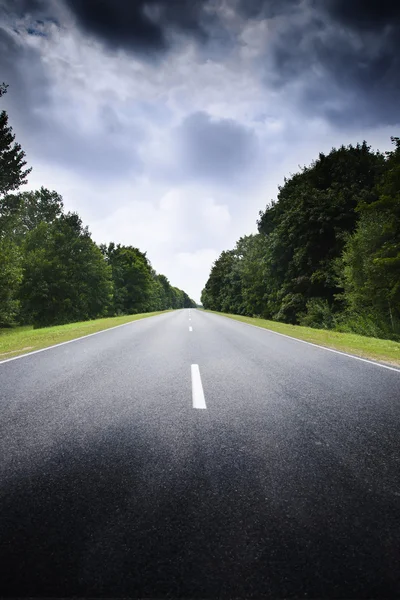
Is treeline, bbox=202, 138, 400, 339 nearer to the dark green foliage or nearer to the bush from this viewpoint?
the bush

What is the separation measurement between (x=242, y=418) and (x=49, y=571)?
2.38 m

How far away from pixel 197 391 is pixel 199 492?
7.70 feet

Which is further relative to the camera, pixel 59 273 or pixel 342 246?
pixel 59 273

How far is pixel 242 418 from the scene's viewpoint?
337cm

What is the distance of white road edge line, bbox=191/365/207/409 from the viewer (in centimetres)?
379

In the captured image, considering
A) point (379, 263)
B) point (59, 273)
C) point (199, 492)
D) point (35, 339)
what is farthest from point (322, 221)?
point (59, 273)

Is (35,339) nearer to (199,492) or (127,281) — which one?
(199,492)

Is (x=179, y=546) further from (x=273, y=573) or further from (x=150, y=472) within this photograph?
(x=150, y=472)

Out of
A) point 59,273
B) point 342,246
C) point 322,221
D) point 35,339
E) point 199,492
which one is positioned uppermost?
point 322,221

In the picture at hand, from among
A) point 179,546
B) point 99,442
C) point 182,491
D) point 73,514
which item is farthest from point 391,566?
point 99,442

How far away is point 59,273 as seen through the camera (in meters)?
29.1

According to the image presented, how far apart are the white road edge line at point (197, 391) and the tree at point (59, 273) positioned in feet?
89.0

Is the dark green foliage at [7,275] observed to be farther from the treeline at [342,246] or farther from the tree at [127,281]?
the tree at [127,281]

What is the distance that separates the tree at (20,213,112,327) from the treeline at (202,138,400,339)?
71.3ft
